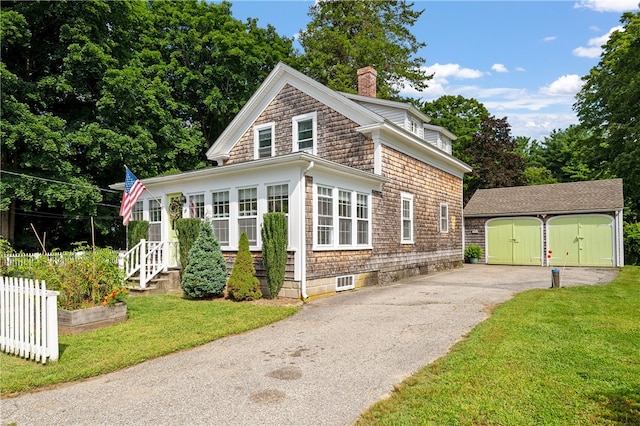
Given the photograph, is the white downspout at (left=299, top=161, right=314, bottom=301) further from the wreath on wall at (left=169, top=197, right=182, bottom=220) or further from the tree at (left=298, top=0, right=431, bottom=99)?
the tree at (left=298, top=0, right=431, bottom=99)

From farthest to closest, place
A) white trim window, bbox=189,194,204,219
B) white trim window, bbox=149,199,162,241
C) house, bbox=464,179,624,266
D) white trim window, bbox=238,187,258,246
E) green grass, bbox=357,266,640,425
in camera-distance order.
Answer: house, bbox=464,179,624,266
white trim window, bbox=149,199,162,241
white trim window, bbox=189,194,204,219
white trim window, bbox=238,187,258,246
green grass, bbox=357,266,640,425

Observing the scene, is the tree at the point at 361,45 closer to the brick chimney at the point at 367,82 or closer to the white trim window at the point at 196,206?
the brick chimney at the point at 367,82

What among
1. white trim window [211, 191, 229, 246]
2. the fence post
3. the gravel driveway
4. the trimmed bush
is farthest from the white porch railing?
the fence post

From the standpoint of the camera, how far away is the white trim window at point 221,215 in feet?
39.9

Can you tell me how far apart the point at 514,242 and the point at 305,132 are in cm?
1294

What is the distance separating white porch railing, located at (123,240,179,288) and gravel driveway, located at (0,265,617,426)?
226 inches

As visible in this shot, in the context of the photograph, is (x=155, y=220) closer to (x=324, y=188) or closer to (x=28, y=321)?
(x=324, y=188)

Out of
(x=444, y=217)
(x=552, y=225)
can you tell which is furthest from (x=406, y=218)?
(x=552, y=225)

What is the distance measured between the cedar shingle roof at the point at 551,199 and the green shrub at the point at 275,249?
49.3ft

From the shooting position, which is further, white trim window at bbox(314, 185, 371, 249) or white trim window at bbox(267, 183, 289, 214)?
white trim window at bbox(314, 185, 371, 249)

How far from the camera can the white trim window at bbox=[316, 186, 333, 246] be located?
10.9 metres

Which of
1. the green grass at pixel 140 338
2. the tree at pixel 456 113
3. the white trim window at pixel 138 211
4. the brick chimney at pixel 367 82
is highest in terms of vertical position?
the tree at pixel 456 113

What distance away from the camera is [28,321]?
5.78 m

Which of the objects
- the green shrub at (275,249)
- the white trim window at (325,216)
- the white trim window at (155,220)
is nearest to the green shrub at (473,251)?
→ the white trim window at (325,216)
